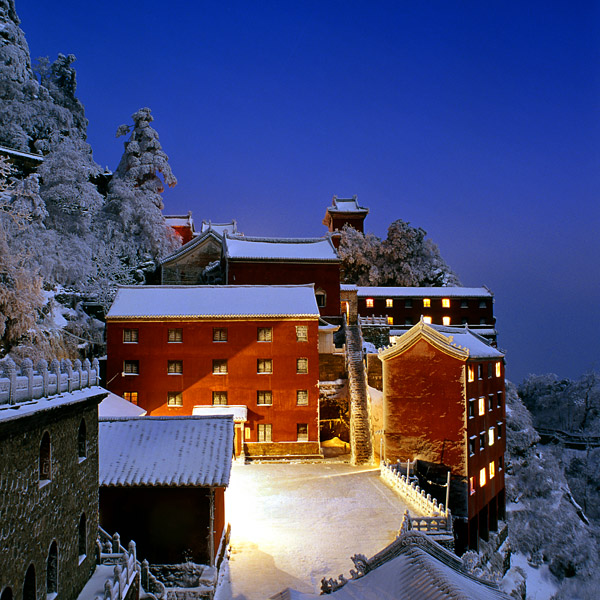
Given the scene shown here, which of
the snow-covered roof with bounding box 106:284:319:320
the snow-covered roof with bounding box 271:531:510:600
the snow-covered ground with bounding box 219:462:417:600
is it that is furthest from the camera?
the snow-covered roof with bounding box 106:284:319:320

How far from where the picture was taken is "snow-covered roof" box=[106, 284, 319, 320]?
1244 inches

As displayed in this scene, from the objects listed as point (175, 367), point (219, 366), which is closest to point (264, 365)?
point (219, 366)

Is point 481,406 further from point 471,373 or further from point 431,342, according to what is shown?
point 431,342

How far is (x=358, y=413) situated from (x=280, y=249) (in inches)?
704

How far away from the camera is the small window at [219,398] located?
31.3m

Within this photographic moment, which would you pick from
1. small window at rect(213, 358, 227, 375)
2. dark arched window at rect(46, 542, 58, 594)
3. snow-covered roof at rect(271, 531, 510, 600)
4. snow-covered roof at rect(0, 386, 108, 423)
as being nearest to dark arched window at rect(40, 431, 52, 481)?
snow-covered roof at rect(0, 386, 108, 423)

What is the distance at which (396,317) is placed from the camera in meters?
54.0

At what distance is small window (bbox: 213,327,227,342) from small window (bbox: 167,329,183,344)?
2.04m

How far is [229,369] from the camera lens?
31.5 metres

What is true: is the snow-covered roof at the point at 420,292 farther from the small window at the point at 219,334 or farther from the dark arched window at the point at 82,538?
the dark arched window at the point at 82,538

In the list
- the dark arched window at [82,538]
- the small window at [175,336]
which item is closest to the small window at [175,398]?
the small window at [175,336]

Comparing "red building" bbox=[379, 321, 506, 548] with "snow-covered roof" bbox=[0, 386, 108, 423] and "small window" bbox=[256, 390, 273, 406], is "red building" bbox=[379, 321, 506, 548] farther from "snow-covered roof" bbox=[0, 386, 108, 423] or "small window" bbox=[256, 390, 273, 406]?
"snow-covered roof" bbox=[0, 386, 108, 423]

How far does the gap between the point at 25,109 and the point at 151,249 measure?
47.2 ft

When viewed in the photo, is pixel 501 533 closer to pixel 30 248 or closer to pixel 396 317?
pixel 396 317
